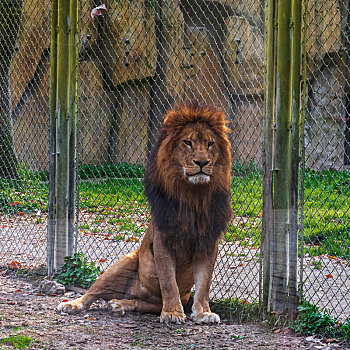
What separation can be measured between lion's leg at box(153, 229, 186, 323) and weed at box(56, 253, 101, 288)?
3.71 feet

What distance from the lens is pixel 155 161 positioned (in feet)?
12.3

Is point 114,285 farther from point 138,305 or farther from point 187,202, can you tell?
point 187,202

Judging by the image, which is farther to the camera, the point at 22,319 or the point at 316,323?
the point at 22,319

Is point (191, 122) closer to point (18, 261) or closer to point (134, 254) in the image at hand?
point (134, 254)

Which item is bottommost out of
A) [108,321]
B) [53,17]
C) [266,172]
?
[108,321]

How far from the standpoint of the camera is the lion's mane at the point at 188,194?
3648 mm

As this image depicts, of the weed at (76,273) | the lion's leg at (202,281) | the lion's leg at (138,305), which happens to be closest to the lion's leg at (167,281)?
the lion's leg at (202,281)

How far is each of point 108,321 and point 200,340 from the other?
724 millimetres

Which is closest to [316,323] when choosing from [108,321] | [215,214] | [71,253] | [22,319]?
[215,214]

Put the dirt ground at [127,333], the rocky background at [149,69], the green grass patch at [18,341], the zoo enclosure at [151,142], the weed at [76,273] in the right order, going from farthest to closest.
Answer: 1. the rocky background at [149,69]
2. the weed at [76,273]
3. the zoo enclosure at [151,142]
4. the dirt ground at [127,333]
5. the green grass patch at [18,341]

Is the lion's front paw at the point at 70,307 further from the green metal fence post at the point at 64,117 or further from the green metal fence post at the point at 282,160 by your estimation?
the green metal fence post at the point at 282,160

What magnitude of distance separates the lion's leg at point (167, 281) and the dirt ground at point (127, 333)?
0.09 m

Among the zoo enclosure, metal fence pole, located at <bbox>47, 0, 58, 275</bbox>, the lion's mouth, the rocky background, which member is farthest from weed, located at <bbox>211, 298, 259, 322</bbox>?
the rocky background

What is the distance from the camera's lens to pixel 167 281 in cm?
363
